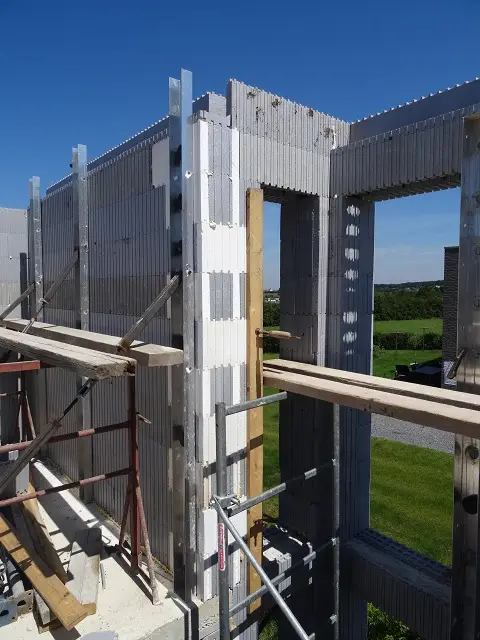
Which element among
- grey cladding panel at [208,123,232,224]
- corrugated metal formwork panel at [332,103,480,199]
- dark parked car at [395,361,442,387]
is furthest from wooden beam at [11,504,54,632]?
dark parked car at [395,361,442,387]

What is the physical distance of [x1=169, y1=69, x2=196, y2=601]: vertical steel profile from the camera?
19.9 feet

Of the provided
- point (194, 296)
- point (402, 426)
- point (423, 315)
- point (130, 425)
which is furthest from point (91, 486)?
point (423, 315)

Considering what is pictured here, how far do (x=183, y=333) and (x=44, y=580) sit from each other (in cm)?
397

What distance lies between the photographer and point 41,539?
7.68m

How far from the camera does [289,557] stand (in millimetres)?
7758

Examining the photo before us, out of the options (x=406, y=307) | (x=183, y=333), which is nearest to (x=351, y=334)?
(x=183, y=333)

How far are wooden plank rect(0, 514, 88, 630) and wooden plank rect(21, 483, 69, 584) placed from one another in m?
0.14

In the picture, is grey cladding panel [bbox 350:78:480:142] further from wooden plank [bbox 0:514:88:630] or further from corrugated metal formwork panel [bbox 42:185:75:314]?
wooden plank [bbox 0:514:88:630]

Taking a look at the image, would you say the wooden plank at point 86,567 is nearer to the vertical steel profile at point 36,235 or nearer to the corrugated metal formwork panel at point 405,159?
the vertical steel profile at point 36,235

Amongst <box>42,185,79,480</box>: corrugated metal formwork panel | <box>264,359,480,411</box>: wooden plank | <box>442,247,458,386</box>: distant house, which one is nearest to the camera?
<box>264,359,480,411</box>: wooden plank

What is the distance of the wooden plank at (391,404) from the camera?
4.75m

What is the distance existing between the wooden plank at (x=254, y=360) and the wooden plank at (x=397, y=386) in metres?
0.85

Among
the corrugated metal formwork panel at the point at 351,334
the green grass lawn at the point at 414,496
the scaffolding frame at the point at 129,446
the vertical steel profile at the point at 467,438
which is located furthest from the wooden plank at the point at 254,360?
the green grass lawn at the point at 414,496

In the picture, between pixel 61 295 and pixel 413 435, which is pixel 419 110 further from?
pixel 413 435
